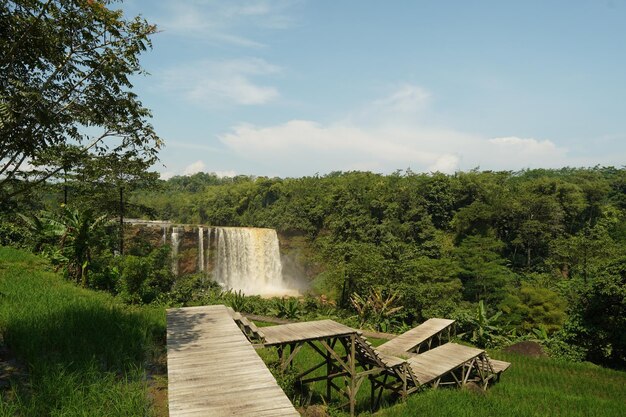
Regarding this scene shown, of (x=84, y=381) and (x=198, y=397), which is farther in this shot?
(x=84, y=381)

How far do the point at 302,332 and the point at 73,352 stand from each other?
522cm

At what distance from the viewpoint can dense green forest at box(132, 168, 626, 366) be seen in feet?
70.6

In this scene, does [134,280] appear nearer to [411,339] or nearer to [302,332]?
[302,332]

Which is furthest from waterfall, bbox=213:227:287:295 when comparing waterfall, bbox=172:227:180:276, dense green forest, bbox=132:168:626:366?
dense green forest, bbox=132:168:626:366

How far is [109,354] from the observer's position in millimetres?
6746

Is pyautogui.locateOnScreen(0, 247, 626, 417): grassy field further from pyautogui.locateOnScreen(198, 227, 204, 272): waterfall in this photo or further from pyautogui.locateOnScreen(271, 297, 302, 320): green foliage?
pyautogui.locateOnScreen(198, 227, 204, 272): waterfall

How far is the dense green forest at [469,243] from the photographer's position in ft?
70.6

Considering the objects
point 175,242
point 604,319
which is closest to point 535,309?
point 604,319

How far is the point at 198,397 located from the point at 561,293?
3289 centimetres

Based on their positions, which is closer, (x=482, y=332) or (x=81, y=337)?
(x=81, y=337)

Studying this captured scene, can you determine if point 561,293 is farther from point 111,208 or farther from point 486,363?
point 111,208

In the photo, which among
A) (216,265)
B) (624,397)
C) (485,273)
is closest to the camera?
(624,397)

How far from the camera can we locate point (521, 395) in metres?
11.9

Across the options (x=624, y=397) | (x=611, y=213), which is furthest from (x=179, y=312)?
(x=611, y=213)
